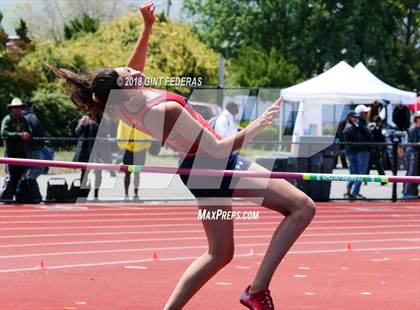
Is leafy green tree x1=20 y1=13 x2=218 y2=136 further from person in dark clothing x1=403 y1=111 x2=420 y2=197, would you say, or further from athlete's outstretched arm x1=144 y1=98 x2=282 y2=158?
athlete's outstretched arm x1=144 y1=98 x2=282 y2=158

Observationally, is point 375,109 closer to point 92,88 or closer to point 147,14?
point 147,14

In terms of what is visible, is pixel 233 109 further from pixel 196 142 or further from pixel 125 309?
pixel 196 142

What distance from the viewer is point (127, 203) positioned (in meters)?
18.5

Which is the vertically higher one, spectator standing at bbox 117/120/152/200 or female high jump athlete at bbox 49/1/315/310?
female high jump athlete at bbox 49/1/315/310

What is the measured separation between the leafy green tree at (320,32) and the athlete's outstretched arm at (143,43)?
50475mm

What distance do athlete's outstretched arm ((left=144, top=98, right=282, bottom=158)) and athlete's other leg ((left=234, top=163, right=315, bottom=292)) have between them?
27 cm

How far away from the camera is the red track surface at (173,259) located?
8.77 meters

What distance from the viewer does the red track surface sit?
8773mm

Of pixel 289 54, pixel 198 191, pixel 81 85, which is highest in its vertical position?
pixel 81 85

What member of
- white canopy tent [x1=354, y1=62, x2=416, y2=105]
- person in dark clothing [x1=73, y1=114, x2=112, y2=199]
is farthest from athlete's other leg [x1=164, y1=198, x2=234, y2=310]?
white canopy tent [x1=354, y1=62, x2=416, y2=105]

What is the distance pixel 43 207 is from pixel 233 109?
409 cm

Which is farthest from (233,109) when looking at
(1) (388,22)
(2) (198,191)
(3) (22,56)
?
(1) (388,22)

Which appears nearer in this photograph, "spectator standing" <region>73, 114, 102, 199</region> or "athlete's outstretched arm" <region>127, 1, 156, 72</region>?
"athlete's outstretched arm" <region>127, 1, 156, 72</region>

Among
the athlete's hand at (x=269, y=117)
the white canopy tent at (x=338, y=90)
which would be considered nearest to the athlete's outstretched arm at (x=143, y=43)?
the athlete's hand at (x=269, y=117)
